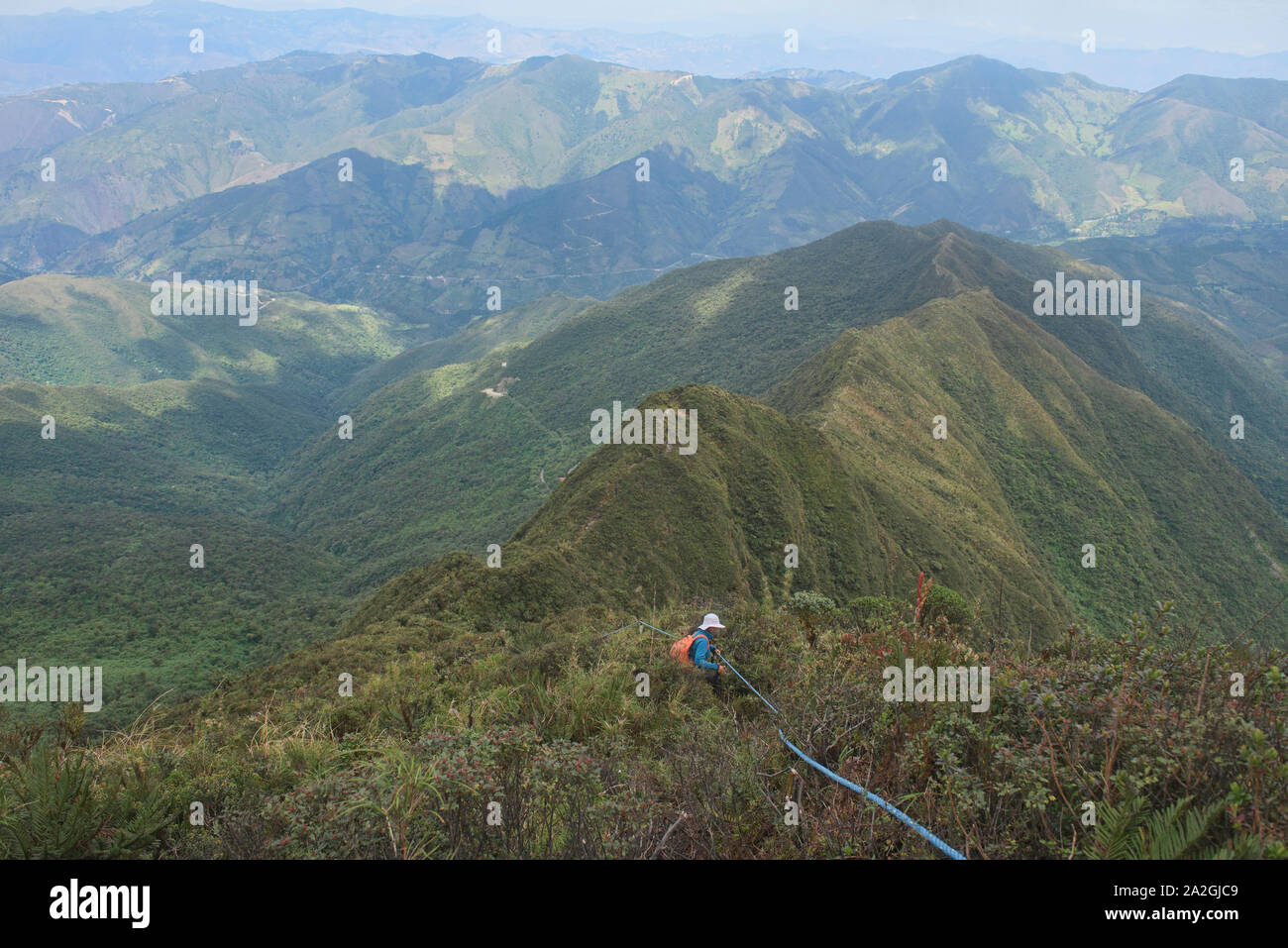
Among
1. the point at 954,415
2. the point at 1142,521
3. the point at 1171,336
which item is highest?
the point at 1171,336

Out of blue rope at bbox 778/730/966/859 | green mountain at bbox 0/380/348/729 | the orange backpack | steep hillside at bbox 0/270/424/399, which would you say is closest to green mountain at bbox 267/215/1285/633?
green mountain at bbox 0/380/348/729

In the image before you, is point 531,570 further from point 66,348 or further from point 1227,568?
point 66,348

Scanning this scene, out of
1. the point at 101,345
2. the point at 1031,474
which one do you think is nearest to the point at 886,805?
the point at 1031,474

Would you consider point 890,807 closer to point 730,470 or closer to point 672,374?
point 730,470

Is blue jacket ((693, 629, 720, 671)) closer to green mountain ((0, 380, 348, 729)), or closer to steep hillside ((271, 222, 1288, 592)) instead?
green mountain ((0, 380, 348, 729))

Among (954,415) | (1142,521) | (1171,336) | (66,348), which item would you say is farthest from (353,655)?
(66,348)

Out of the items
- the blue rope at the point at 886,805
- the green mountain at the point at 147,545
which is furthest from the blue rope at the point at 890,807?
the green mountain at the point at 147,545
